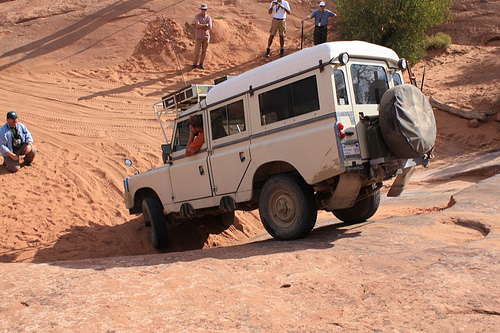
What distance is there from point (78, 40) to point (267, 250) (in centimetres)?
1726

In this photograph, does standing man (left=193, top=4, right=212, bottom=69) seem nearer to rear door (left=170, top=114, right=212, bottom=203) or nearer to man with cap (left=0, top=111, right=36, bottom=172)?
Answer: man with cap (left=0, top=111, right=36, bottom=172)

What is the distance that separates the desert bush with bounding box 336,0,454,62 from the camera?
18.5 meters

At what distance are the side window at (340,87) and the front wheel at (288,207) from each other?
1138 mm

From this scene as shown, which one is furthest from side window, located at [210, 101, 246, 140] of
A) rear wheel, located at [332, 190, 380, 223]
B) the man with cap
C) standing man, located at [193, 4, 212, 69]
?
standing man, located at [193, 4, 212, 69]

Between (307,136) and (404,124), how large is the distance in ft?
3.63

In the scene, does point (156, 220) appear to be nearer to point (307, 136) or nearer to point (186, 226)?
point (186, 226)

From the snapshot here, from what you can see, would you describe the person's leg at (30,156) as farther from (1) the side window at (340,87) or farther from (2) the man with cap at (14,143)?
(1) the side window at (340,87)

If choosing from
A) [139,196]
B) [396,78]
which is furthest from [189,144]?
[396,78]

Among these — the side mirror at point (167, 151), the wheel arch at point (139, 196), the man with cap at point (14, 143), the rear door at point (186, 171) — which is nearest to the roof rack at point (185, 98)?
the side mirror at point (167, 151)

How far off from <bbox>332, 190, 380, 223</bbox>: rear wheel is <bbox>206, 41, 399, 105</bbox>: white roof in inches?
83.6

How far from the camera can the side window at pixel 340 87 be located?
5910 millimetres

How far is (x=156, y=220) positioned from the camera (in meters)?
8.40

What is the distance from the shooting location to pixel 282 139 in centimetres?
634

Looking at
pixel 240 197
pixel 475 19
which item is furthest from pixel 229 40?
pixel 240 197
